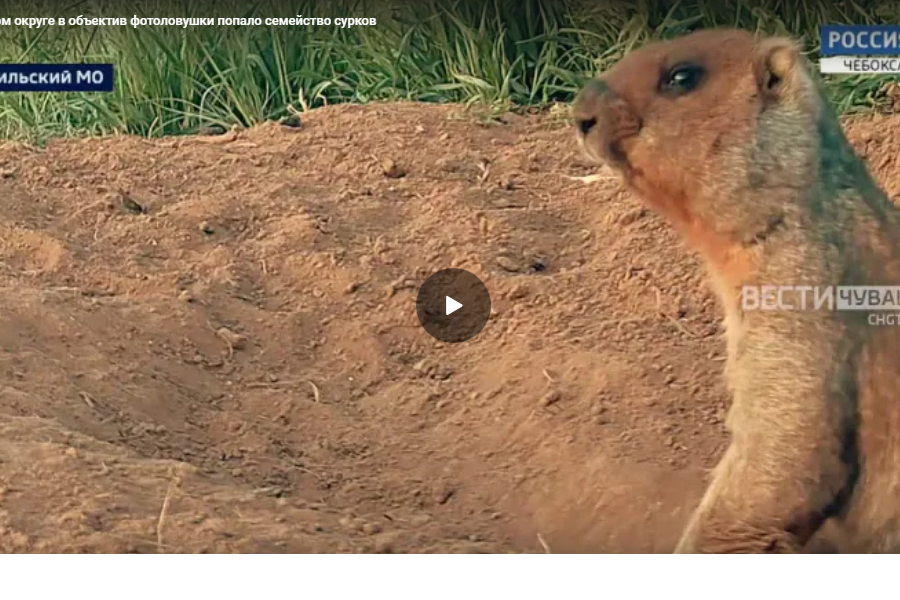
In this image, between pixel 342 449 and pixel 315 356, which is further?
pixel 315 356

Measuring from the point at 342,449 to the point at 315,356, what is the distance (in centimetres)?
31

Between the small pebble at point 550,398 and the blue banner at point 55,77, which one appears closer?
the blue banner at point 55,77

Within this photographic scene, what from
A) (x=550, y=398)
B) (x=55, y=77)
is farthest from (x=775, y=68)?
(x=55, y=77)

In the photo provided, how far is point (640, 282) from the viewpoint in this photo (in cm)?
322

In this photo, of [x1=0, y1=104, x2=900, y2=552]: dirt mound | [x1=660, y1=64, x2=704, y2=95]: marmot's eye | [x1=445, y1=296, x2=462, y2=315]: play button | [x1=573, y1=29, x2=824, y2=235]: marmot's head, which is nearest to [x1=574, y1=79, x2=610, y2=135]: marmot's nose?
[x1=573, y1=29, x2=824, y2=235]: marmot's head

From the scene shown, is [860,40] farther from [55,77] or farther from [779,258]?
[55,77]

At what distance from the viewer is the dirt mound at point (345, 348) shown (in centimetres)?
271

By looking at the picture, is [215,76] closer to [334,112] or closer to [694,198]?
[334,112]

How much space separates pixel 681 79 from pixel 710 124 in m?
0.13

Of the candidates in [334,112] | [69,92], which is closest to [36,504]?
[69,92]

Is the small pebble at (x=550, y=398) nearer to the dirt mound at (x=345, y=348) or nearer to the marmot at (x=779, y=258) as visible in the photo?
the dirt mound at (x=345, y=348)

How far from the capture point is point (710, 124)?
256 centimetres
